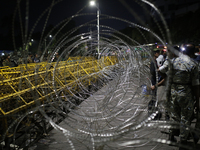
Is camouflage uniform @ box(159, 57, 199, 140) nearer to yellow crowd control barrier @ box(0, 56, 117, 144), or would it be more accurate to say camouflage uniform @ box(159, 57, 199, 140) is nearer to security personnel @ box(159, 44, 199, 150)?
security personnel @ box(159, 44, 199, 150)

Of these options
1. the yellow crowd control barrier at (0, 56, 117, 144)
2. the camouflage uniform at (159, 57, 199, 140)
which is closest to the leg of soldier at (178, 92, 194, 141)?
the camouflage uniform at (159, 57, 199, 140)

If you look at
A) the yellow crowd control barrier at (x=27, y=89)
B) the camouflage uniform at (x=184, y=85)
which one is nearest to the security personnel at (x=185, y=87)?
the camouflage uniform at (x=184, y=85)

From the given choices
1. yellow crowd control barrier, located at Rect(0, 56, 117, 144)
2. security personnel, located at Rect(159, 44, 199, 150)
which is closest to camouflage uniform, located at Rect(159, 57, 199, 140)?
security personnel, located at Rect(159, 44, 199, 150)

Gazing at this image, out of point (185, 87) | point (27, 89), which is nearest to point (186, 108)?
point (185, 87)

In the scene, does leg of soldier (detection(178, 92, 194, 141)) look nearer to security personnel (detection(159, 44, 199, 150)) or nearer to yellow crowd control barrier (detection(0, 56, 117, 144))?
security personnel (detection(159, 44, 199, 150))

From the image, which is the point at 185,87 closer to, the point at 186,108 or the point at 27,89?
the point at 186,108

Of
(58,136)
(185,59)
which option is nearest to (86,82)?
(58,136)

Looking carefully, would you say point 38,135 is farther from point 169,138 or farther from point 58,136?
point 169,138

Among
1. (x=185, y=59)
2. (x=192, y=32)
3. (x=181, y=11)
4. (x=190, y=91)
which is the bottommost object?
(x=190, y=91)

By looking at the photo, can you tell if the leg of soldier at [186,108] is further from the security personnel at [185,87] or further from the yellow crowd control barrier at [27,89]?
the yellow crowd control barrier at [27,89]

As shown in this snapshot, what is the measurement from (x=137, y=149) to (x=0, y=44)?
55.0m

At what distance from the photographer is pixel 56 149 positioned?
318 cm

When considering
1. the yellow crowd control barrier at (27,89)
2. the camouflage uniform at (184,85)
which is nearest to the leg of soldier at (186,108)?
the camouflage uniform at (184,85)

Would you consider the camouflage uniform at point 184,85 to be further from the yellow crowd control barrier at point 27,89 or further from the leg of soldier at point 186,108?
the yellow crowd control barrier at point 27,89
